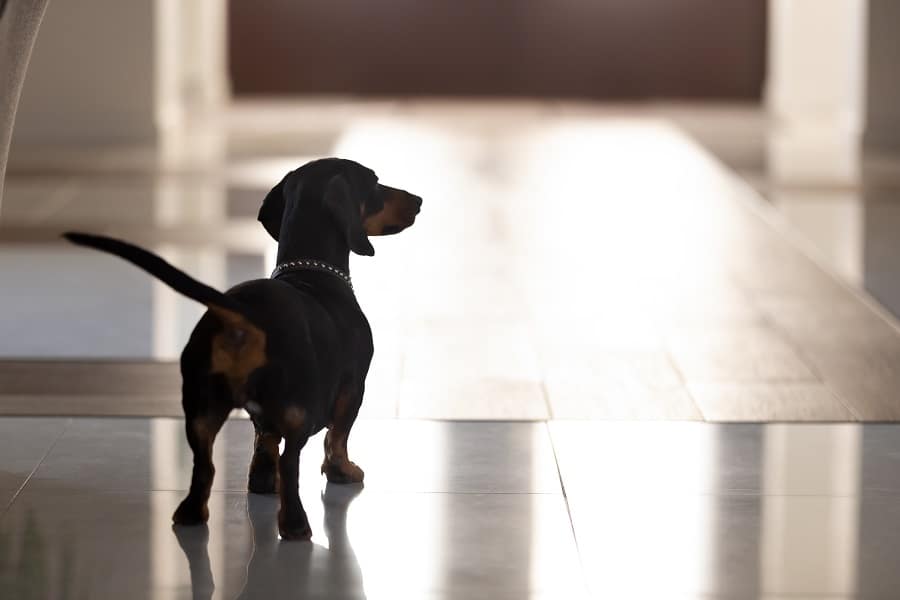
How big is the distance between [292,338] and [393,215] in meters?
0.51

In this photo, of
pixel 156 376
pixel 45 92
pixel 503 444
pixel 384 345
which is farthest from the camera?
pixel 45 92

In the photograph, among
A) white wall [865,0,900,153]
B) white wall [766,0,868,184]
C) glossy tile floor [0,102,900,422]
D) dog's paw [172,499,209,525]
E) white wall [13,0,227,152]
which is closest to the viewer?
dog's paw [172,499,209,525]

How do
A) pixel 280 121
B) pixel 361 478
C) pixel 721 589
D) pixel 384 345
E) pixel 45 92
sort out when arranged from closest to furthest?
pixel 721 589 → pixel 361 478 → pixel 384 345 → pixel 45 92 → pixel 280 121

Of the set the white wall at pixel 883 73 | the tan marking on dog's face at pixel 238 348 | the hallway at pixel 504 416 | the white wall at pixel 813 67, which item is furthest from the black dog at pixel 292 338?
the white wall at pixel 813 67

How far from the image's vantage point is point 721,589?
2961 mm

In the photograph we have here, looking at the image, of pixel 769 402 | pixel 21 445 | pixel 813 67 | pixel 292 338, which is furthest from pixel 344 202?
pixel 813 67

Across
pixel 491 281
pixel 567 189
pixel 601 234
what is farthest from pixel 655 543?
pixel 567 189

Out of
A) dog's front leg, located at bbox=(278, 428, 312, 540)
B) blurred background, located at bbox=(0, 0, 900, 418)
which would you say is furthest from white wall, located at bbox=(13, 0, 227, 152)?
dog's front leg, located at bbox=(278, 428, 312, 540)

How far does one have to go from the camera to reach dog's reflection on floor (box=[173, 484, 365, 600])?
2.93 meters

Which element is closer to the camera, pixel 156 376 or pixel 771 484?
pixel 771 484

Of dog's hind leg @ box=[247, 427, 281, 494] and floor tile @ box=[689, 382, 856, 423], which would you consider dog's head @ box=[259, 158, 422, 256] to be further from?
floor tile @ box=[689, 382, 856, 423]

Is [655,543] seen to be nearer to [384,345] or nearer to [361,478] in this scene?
[361,478]

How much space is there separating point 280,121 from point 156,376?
963 cm

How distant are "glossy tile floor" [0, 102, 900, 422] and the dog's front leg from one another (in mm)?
1166
